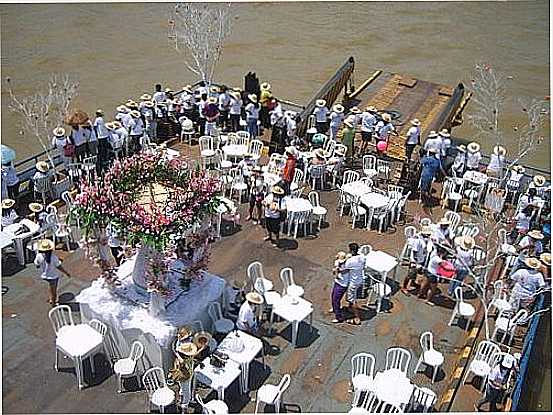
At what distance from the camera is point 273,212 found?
13.1 m

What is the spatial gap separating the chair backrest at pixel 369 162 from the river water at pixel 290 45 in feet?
20.0

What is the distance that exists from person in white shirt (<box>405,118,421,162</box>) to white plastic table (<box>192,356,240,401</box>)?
25.3ft

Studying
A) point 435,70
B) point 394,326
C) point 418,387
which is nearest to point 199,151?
point 394,326

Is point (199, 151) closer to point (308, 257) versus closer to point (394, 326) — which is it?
point (308, 257)

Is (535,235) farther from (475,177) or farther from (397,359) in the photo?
(397,359)

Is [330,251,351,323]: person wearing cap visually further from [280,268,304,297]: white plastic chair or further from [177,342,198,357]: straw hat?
[177,342,198,357]: straw hat

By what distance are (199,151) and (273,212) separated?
4516 mm

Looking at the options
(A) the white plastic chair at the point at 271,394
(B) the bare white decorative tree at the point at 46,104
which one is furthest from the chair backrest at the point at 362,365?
(B) the bare white decorative tree at the point at 46,104

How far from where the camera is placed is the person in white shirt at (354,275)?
11.2 meters

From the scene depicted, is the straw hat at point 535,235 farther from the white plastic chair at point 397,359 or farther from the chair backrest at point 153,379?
the chair backrest at point 153,379

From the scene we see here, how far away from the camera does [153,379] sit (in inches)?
396

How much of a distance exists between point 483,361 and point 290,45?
679 inches

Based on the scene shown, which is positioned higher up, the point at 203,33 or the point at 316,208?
the point at 203,33

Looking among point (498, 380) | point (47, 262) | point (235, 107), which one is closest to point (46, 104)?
point (235, 107)
